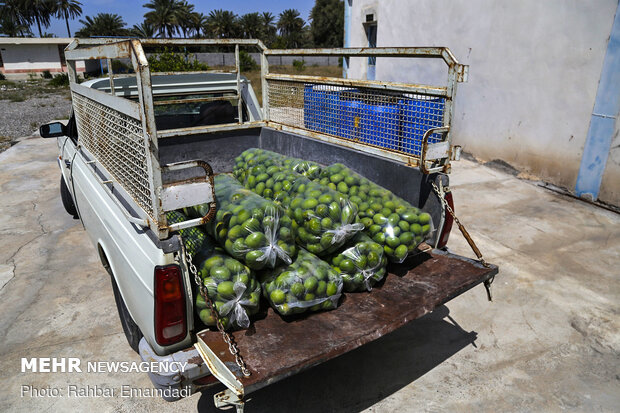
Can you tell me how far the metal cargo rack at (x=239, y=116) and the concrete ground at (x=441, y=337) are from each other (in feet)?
4.73

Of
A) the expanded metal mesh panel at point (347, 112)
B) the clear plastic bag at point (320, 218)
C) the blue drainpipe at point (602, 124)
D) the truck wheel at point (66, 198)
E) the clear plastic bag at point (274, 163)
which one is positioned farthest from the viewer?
the blue drainpipe at point (602, 124)

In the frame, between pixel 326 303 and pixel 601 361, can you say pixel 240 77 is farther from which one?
pixel 601 361

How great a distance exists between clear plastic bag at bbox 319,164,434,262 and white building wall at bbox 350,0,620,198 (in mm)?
5266

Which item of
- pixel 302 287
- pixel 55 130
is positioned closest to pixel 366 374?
pixel 302 287

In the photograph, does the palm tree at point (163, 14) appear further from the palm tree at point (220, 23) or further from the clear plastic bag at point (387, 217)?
the clear plastic bag at point (387, 217)

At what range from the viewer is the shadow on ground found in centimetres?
299

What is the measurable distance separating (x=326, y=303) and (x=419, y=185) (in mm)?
1221

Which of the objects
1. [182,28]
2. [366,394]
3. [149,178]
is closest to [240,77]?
[149,178]

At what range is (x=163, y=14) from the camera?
171 feet

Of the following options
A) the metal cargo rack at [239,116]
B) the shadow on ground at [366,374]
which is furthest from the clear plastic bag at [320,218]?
the shadow on ground at [366,374]

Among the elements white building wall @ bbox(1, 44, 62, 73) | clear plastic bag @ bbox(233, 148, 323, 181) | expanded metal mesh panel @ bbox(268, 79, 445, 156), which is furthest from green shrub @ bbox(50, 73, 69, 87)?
clear plastic bag @ bbox(233, 148, 323, 181)

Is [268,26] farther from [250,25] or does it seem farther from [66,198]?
[66,198]

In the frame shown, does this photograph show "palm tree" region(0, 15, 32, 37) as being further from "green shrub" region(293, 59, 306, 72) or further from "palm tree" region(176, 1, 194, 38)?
"green shrub" region(293, 59, 306, 72)

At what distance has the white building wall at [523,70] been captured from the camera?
6977mm
